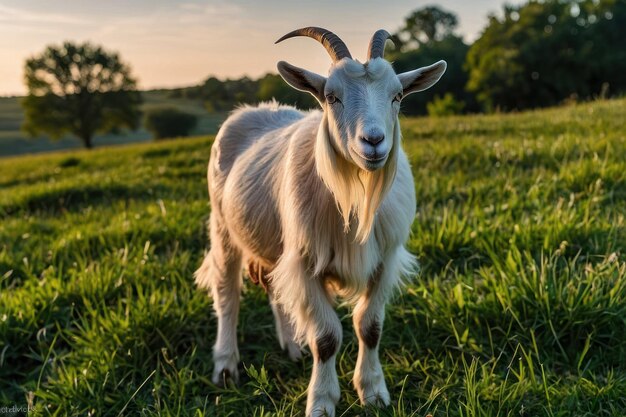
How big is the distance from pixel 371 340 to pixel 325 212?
757 mm

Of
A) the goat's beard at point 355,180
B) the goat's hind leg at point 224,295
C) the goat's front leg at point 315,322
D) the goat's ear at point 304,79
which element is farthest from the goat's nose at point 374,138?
the goat's hind leg at point 224,295

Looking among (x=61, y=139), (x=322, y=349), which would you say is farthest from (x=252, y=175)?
(x=61, y=139)

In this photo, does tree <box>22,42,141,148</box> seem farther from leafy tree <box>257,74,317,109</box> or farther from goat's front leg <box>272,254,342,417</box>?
goat's front leg <box>272,254,342,417</box>

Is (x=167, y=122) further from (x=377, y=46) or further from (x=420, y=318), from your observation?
(x=377, y=46)

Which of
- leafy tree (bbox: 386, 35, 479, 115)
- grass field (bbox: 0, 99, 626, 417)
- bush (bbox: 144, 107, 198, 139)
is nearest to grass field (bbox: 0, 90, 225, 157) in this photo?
bush (bbox: 144, 107, 198, 139)

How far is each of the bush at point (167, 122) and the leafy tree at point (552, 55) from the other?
2681cm

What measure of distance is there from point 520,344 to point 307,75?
189cm

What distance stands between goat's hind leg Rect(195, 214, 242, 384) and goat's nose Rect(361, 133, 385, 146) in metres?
1.68

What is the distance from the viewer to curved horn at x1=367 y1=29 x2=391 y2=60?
243 centimetres

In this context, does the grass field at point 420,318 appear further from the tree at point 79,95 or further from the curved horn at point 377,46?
the tree at point 79,95

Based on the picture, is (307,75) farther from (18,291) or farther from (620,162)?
(620,162)

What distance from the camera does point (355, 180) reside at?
2.50 metres

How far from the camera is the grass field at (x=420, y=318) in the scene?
287 cm

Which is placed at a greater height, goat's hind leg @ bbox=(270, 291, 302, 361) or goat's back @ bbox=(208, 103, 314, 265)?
goat's back @ bbox=(208, 103, 314, 265)
